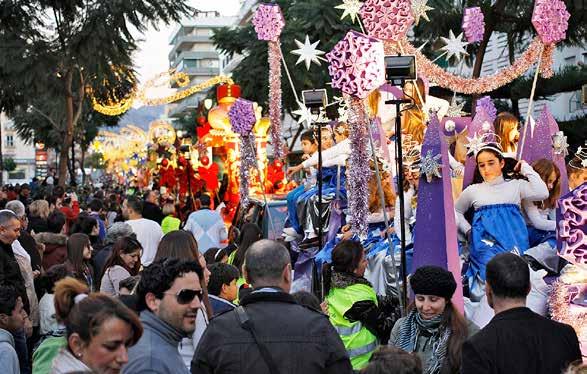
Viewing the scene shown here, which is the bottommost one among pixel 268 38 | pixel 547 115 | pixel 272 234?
pixel 272 234

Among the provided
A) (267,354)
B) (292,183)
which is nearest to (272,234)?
(292,183)

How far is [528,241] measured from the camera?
1027cm

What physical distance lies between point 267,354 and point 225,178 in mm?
18604

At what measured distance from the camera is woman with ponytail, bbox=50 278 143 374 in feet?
14.7

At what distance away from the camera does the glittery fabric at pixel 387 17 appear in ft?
39.3

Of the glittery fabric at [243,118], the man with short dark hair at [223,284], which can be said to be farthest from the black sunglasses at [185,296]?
the glittery fabric at [243,118]

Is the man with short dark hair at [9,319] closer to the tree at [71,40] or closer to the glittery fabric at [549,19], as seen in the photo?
the glittery fabric at [549,19]

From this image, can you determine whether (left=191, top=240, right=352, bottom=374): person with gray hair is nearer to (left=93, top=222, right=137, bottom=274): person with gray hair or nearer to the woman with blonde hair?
(left=93, top=222, right=137, bottom=274): person with gray hair

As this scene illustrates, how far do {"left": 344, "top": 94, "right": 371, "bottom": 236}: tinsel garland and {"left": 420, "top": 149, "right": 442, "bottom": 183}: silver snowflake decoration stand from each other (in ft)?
4.25

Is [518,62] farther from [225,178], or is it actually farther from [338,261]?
[225,178]

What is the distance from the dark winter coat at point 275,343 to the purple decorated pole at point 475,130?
571 cm

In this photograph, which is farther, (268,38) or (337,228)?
(268,38)

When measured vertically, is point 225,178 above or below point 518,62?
below

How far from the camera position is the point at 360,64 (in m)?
10.4
